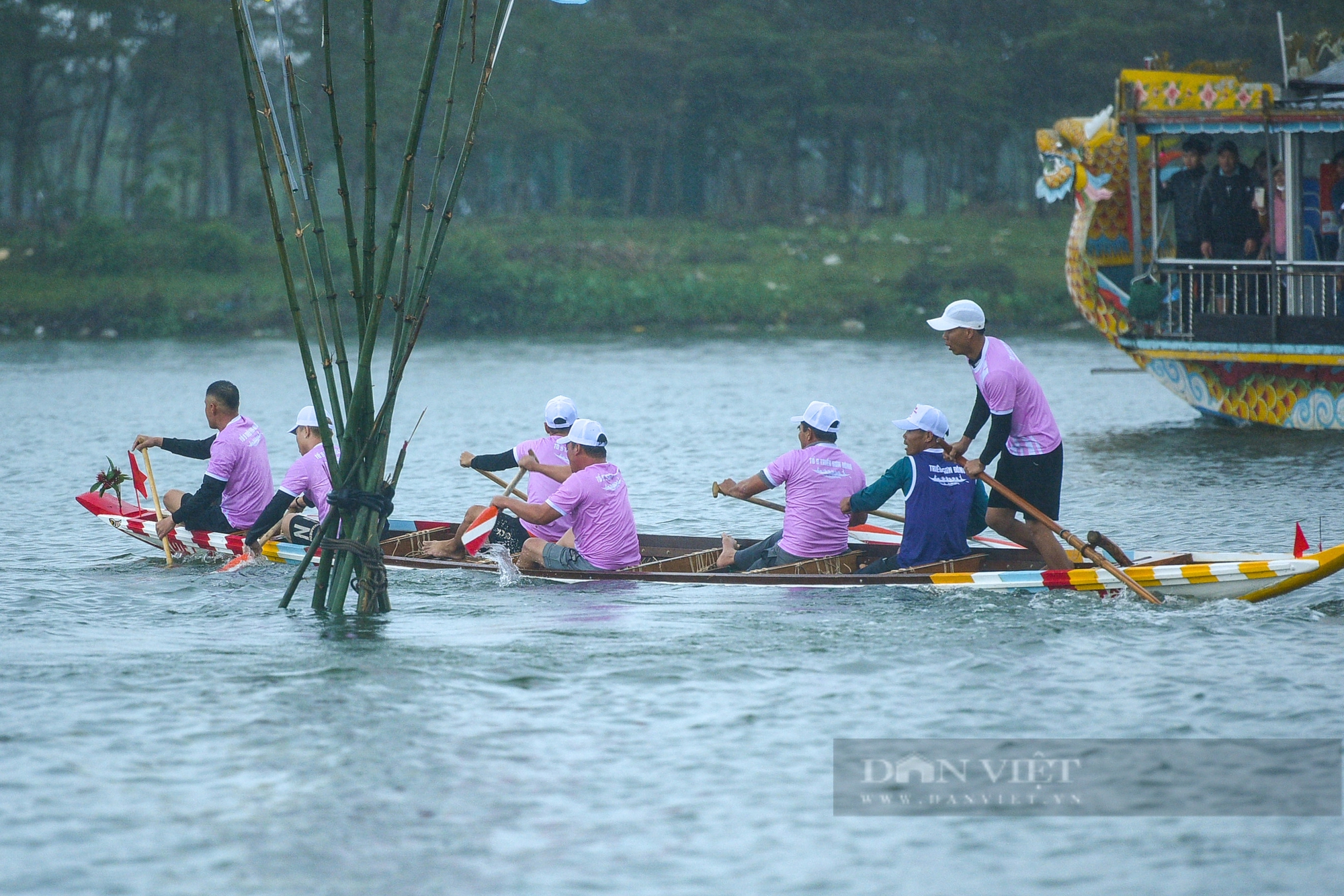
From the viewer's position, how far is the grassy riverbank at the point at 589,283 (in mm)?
45594

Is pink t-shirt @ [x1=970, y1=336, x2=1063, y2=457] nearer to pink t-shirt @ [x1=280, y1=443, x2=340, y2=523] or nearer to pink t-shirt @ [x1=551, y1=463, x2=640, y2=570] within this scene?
pink t-shirt @ [x1=551, y1=463, x2=640, y2=570]

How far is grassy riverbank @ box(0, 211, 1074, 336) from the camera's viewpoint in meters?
45.6

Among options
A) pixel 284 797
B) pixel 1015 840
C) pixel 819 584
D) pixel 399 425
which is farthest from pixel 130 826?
pixel 399 425

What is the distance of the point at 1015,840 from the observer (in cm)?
677

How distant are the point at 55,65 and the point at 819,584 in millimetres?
50356

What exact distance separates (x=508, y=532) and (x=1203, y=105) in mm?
11283

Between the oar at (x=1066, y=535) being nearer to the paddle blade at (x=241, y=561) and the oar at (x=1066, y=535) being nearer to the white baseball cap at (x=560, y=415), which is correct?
the white baseball cap at (x=560, y=415)

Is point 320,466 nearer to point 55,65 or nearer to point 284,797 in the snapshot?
point 284,797

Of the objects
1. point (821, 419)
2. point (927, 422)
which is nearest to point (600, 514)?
point (821, 419)

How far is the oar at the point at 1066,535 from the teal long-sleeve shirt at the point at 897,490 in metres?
0.33

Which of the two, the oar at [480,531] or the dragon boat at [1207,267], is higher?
the dragon boat at [1207,267]

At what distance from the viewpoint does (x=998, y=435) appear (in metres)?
10.5

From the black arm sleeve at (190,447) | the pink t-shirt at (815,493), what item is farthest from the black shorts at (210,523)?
the pink t-shirt at (815,493)

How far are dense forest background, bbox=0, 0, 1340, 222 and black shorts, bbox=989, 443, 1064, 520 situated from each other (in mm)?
42528
